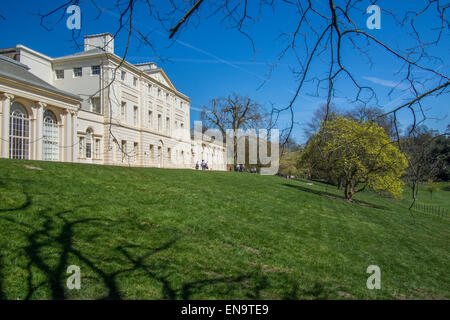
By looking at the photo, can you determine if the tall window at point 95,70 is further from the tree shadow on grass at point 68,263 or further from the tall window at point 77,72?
the tree shadow on grass at point 68,263

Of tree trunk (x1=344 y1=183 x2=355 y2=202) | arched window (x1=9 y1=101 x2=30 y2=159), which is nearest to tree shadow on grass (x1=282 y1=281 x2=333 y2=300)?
tree trunk (x1=344 y1=183 x2=355 y2=202)

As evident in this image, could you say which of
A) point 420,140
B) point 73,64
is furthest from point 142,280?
point 73,64

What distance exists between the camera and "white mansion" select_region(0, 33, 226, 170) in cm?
2162

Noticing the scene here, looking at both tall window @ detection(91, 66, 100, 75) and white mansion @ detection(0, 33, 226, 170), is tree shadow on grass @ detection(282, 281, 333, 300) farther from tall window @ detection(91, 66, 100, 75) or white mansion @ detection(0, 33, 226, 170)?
tall window @ detection(91, 66, 100, 75)

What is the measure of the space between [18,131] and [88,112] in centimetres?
847

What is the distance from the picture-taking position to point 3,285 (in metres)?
3.96

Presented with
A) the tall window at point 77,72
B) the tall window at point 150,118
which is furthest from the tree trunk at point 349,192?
the tall window at point 77,72

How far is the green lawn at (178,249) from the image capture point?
4621mm

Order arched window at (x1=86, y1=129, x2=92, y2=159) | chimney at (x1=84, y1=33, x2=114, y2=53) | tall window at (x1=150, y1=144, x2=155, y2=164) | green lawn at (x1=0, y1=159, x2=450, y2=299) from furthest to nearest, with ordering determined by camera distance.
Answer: tall window at (x1=150, y1=144, x2=155, y2=164) < arched window at (x1=86, y1=129, x2=92, y2=159) < green lawn at (x1=0, y1=159, x2=450, y2=299) < chimney at (x1=84, y1=33, x2=114, y2=53)

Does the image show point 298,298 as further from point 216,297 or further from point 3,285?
point 3,285

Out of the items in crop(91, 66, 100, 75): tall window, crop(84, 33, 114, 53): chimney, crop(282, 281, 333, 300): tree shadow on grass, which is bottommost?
crop(282, 281, 333, 300): tree shadow on grass

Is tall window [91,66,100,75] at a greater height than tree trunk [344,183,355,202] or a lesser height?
greater

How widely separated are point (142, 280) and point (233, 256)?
2.49 m

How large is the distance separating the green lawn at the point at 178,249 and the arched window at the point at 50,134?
574 inches
